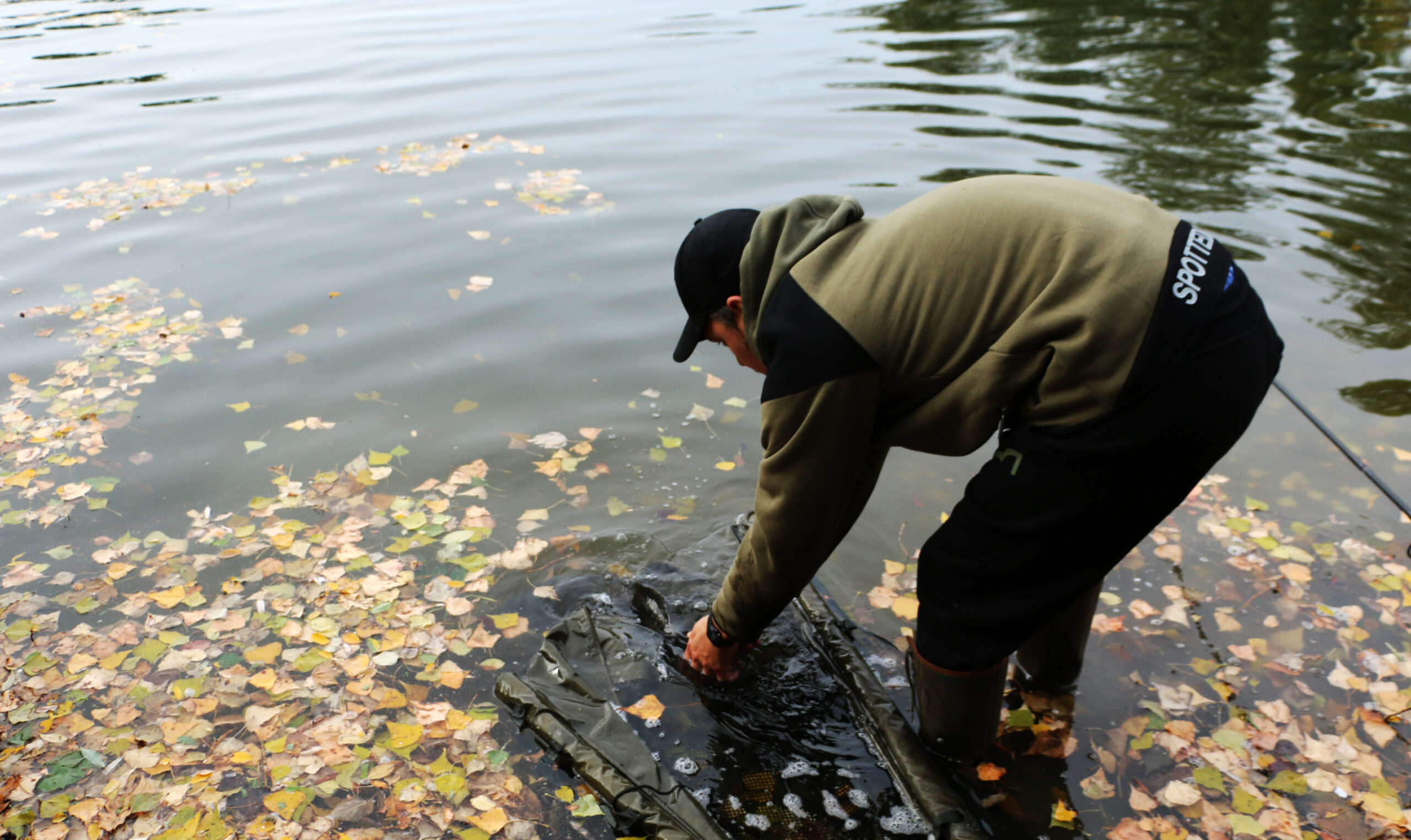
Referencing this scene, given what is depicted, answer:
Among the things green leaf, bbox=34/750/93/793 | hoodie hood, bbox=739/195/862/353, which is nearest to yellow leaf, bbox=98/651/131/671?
green leaf, bbox=34/750/93/793

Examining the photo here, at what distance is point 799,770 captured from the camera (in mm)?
3475

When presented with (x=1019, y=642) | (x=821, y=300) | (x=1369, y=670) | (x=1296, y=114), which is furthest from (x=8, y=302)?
(x=1296, y=114)

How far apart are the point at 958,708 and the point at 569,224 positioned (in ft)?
20.6

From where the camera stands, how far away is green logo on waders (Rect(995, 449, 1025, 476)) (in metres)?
2.62

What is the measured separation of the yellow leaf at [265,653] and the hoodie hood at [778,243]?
2828 millimetres

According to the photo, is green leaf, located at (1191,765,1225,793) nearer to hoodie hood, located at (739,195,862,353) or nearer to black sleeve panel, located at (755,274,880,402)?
black sleeve panel, located at (755,274,880,402)

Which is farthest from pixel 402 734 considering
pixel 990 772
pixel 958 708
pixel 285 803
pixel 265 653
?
pixel 990 772

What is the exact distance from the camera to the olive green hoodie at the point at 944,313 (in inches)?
92.4

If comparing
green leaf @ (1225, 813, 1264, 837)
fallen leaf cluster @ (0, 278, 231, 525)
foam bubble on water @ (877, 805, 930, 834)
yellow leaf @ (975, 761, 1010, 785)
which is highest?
fallen leaf cluster @ (0, 278, 231, 525)

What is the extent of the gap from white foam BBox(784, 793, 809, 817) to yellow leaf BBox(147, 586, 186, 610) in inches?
121

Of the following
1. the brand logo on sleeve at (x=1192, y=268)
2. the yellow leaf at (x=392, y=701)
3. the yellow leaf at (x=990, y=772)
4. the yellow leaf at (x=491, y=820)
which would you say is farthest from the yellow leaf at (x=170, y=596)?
the brand logo on sleeve at (x=1192, y=268)

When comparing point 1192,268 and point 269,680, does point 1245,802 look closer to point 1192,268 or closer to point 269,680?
point 1192,268

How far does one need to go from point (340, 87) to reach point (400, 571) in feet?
33.7

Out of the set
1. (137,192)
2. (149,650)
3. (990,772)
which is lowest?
(990,772)
